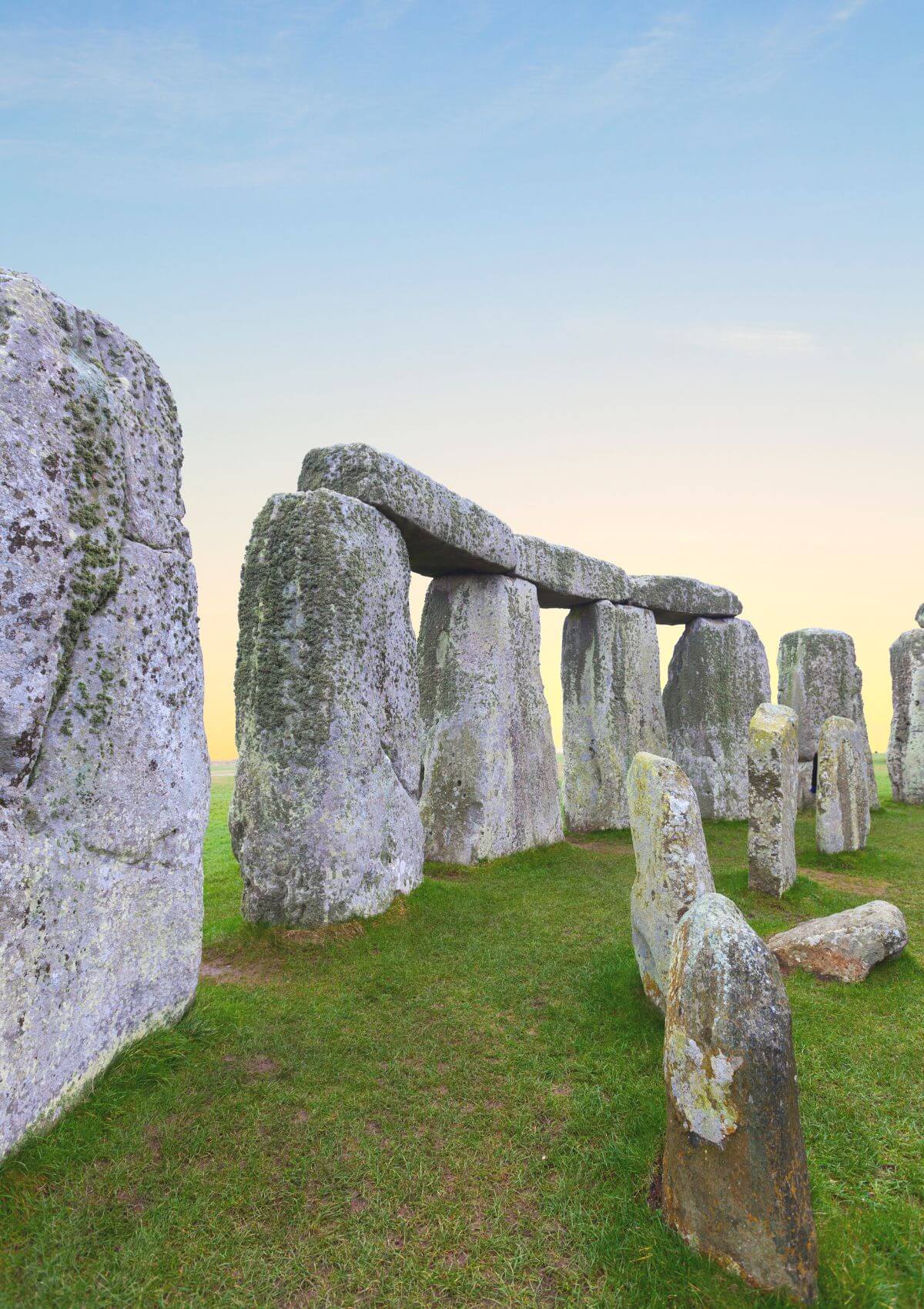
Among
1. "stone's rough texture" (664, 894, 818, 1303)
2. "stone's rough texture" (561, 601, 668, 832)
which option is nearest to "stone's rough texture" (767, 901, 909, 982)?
"stone's rough texture" (664, 894, 818, 1303)

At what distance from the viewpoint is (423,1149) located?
360cm

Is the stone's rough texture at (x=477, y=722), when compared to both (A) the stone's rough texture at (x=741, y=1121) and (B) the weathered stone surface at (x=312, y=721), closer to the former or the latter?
(B) the weathered stone surface at (x=312, y=721)

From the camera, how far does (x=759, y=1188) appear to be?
256 cm

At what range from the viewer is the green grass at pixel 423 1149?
2.79m

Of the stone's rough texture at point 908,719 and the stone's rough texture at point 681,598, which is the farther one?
the stone's rough texture at point 908,719

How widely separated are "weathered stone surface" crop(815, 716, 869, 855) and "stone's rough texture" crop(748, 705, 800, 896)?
2147 millimetres

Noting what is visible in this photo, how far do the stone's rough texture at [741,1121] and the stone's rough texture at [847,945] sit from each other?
330cm

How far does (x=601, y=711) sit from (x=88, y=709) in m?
9.67

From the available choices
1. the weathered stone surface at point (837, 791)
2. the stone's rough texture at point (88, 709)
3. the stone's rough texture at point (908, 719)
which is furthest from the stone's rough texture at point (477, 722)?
the stone's rough texture at point (908, 719)

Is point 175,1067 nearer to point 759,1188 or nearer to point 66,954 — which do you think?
point 66,954

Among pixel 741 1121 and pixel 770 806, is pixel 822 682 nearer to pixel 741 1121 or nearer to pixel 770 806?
pixel 770 806

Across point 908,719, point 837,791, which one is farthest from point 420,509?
point 908,719

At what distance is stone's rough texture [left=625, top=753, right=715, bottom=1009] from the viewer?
458 cm

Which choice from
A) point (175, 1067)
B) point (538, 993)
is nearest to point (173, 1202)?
point (175, 1067)
